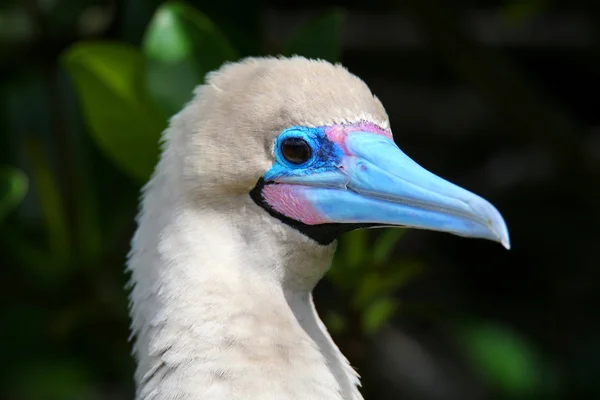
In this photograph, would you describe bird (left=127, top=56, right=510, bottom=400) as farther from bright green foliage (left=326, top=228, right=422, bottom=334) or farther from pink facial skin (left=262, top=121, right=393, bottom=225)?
bright green foliage (left=326, top=228, right=422, bottom=334)

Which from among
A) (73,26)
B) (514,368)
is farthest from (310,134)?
(514,368)

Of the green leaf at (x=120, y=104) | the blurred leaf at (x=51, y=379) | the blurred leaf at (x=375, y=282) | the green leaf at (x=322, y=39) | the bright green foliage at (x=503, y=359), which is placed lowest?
the blurred leaf at (x=51, y=379)

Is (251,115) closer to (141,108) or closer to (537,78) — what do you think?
(141,108)

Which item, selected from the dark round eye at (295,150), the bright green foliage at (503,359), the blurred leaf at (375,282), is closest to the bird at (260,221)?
the dark round eye at (295,150)

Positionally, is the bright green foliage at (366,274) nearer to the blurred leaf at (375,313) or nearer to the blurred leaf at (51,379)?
the blurred leaf at (375,313)

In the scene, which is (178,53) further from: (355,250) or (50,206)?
(50,206)

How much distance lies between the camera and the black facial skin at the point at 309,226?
67.4 inches

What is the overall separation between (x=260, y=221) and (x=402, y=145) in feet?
9.85

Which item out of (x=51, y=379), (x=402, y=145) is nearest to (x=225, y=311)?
(x=51, y=379)

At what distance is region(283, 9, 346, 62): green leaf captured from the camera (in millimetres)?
2223

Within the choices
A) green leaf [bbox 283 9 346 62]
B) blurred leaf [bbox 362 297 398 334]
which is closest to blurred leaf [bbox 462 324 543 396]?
blurred leaf [bbox 362 297 398 334]

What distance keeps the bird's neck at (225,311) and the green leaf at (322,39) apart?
0.63 metres

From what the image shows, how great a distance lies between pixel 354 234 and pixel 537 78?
247cm

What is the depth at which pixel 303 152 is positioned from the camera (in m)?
1.69
